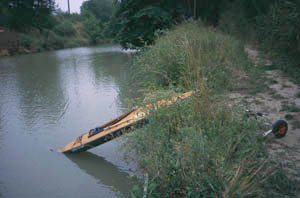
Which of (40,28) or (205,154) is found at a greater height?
(40,28)

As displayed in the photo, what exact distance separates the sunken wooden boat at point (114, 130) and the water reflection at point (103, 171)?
0.15 metres

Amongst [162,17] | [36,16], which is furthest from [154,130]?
[36,16]

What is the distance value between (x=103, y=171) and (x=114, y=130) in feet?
2.40

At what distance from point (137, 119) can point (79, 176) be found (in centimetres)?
133

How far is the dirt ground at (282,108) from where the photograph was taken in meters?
3.19

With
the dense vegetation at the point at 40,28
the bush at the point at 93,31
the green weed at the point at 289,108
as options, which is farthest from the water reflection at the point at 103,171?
the bush at the point at 93,31

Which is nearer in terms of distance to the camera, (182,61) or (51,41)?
(182,61)

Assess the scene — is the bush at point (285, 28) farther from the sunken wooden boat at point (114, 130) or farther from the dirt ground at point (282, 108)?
the sunken wooden boat at point (114, 130)

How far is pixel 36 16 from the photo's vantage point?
31375mm

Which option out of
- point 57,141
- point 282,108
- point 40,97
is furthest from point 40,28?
point 282,108

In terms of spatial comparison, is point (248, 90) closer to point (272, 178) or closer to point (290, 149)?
point (290, 149)

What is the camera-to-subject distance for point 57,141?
17.4ft

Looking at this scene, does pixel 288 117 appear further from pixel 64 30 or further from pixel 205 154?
pixel 64 30

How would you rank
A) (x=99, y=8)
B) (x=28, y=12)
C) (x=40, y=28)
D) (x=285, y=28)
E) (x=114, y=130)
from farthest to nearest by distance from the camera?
1. (x=99, y=8)
2. (x=40, y=28)
3. (x=28, y=12)
4. (x=285, y=28)
5. (x=114, y=130)
